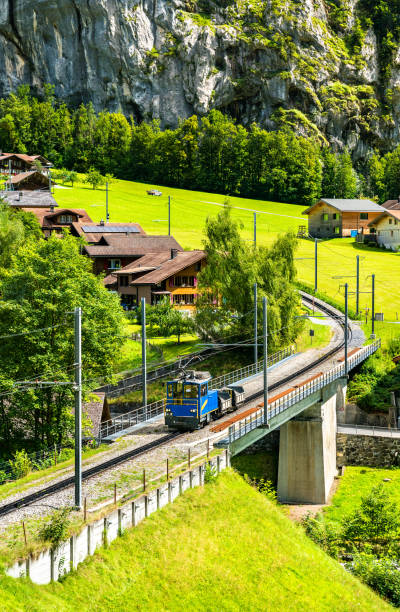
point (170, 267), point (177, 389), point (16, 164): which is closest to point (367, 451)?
point (177, 389)

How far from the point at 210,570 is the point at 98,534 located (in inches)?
186

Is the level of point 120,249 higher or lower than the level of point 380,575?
higher

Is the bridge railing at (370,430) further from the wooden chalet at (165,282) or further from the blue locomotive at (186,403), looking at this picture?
the wooden chalet at (165,282)

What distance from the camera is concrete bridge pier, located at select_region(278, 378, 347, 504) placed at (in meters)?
51.6

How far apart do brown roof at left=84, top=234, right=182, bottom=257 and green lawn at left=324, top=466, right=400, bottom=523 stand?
4437cm

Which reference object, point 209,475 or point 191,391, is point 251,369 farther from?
point 209,475

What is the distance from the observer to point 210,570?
28484 millimetres

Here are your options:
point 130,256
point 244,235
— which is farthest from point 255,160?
point 130,256

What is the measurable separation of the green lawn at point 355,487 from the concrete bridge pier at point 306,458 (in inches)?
43.4

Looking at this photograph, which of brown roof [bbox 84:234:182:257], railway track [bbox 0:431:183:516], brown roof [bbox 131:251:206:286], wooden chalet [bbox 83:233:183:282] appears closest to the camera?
railway track [bbox 0:431:183:516]

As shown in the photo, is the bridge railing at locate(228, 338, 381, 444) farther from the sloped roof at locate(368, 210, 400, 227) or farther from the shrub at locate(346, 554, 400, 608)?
the sloped roof at locate(368, 210, 400, 227)

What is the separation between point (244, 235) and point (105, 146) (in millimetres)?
70248

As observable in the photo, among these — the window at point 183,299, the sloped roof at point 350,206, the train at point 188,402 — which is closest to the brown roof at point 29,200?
the sloped roof at point 350,206

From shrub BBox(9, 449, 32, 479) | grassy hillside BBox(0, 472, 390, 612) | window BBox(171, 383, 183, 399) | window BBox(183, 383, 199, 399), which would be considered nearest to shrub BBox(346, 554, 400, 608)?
grassy hillside BBox(0, 472, 390, 612)
